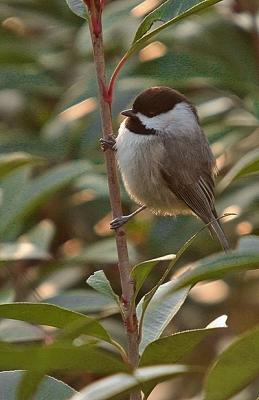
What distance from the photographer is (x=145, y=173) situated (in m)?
2.64

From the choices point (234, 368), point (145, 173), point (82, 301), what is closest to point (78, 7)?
point (234, 368)

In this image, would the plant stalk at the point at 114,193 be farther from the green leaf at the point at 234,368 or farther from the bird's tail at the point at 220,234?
the bird's tail at the point at 220,234

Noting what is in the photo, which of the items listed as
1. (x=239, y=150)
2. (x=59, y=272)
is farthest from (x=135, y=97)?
(x=59, y=272)

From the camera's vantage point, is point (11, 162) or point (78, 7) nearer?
point (78, 7)

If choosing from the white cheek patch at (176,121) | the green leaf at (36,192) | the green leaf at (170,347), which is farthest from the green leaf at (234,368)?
the white cheek patch at (176,121)

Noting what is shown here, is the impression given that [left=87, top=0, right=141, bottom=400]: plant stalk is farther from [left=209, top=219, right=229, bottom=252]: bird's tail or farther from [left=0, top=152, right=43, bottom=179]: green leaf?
[left=209, top=219, right=229, bottom=252]: bird's tail

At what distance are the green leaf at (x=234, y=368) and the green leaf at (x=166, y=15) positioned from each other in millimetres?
613

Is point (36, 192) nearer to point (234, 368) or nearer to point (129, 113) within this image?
point (129, 113)

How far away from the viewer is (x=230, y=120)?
8.89 feet

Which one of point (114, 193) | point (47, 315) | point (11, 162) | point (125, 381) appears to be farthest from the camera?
point (11, 162)

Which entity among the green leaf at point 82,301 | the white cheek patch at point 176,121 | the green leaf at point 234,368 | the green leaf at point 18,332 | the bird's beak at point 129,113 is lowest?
the green leaf at point 18,332

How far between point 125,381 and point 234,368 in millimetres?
165

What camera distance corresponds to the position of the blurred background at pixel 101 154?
2.52 meters

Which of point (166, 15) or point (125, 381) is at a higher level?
point (166, 15)
